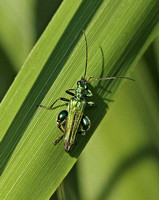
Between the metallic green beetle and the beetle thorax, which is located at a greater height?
the beetle thorax

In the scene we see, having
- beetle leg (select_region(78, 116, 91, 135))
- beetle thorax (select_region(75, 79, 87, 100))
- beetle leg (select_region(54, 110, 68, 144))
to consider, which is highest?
beetle thorax (select_region(75, 79, 87, 100))

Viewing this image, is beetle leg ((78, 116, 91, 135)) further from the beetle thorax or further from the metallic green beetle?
the beetle thorax

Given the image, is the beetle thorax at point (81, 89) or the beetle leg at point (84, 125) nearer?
the beetle leg at point (84, 125)

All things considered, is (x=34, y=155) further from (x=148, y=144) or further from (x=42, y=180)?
(x=148, y=144)

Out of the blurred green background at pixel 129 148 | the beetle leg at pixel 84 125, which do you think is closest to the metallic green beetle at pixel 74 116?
the beetle leg at pixel 84 125

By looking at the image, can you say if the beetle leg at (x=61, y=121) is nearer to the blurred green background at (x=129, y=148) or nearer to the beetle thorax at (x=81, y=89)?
the beetle thorax at (x=81, y=89)

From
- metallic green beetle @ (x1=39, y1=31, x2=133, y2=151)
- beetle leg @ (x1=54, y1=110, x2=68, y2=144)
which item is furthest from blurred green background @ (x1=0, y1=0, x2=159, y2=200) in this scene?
beetle leg @ (x1=54, y1=110, x2=68, y2=144)

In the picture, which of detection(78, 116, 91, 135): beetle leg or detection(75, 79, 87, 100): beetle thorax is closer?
detection(78, 116, 91, 135): beetle leg

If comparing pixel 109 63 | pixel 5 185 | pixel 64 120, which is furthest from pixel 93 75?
pixel 5 185
